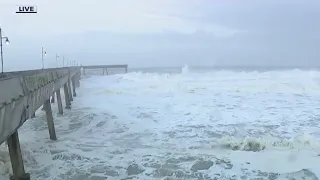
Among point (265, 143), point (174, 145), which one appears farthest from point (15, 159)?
point (265, 143)

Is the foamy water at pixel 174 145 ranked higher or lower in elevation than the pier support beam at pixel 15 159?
lower

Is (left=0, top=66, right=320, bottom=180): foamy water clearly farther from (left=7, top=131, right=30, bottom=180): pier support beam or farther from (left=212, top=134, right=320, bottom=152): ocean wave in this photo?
(left=7, top=131, right=30, bottom=180): pier support beam

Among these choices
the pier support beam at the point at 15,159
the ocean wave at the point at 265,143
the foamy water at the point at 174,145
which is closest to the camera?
the pier support beam at the point at 15,159

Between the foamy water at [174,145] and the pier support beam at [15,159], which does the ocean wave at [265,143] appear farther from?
the pier support beam at [15,159]

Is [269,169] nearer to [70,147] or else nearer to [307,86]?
[70,147]

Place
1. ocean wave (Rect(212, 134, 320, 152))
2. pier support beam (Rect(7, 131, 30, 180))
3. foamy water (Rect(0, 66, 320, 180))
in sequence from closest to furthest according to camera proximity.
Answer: pier support beam (Rect(7, 131, 30, 180)) → foamy water (Rect(0, 66, 320, 180)) → ocean wave (Rect(212, 134, 320, 152))

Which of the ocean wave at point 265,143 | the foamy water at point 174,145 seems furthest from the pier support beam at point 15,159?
the ocean wave at point 265,143

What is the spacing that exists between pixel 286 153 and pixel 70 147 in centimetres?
667

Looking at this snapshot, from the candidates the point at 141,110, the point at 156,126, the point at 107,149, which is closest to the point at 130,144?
the point at 107,149

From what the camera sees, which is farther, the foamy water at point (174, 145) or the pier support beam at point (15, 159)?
the foamy water at point (174, 145)

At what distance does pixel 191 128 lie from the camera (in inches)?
608

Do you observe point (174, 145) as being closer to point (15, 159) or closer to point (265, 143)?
point (265, 143)

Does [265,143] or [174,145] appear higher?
[265,143]

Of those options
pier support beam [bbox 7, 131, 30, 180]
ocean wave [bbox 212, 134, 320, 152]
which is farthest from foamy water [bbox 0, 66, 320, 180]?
pier support beam [bbox 7, 131, 30, 180]
